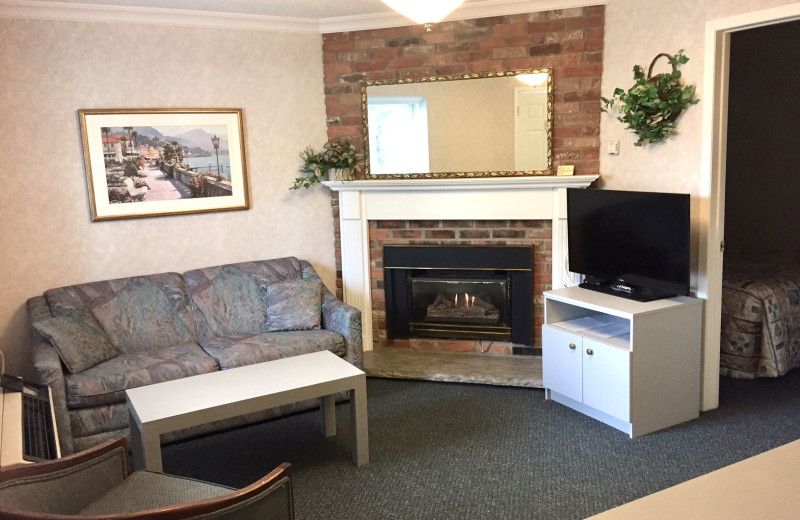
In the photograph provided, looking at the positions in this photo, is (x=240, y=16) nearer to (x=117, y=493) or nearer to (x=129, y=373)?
(x=129, y=373)

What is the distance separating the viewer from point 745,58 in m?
→ 5.76

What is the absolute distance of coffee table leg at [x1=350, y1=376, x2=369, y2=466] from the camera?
10.6 ft

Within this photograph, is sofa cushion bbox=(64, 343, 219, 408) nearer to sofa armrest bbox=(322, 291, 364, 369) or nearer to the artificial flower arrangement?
sofa armrest bbox=(322, 291, 364, 369)

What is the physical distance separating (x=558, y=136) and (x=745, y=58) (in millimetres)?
2553

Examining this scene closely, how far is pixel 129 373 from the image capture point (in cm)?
351

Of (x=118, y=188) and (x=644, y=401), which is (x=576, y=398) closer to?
(x=644, y=401)

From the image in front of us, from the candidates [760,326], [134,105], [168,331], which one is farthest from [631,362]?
[134,105]

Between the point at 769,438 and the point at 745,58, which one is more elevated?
the point at 745,58

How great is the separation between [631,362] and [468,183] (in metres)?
1.66

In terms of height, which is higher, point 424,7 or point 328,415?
point 424,7

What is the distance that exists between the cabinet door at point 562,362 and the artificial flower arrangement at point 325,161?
1.78 metres

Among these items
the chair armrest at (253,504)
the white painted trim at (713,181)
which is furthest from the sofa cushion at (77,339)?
the white painted trim at (713,181)

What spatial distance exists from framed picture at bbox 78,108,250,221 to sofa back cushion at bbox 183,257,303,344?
45 cm

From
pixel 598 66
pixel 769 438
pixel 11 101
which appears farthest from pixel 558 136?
pixel 11 101
